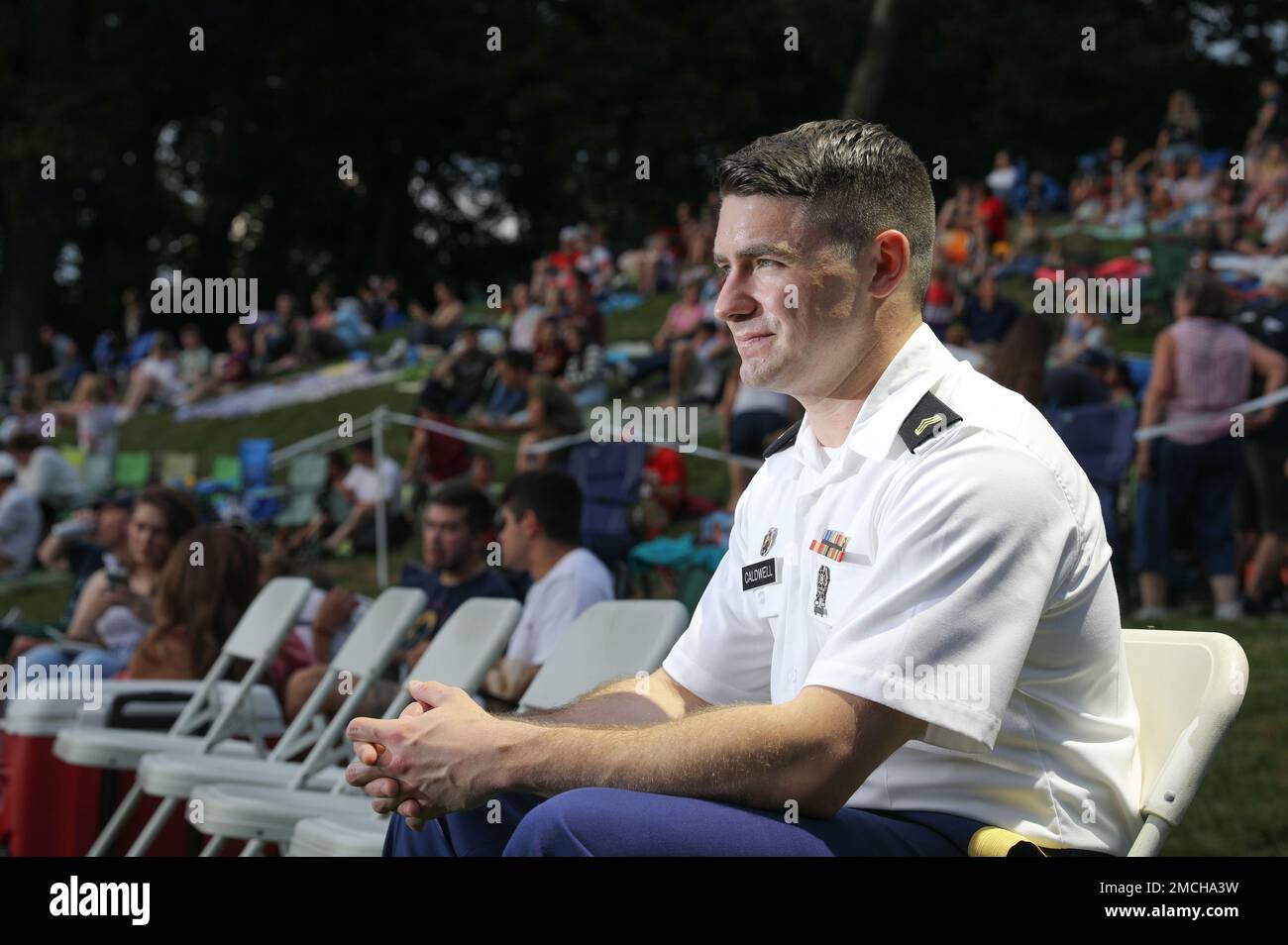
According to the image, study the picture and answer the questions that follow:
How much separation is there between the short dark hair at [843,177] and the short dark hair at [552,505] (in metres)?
3.72

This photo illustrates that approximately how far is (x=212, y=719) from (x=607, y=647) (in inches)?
110

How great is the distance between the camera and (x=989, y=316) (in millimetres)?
11664

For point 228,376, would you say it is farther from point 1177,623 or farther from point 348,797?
point 348,797

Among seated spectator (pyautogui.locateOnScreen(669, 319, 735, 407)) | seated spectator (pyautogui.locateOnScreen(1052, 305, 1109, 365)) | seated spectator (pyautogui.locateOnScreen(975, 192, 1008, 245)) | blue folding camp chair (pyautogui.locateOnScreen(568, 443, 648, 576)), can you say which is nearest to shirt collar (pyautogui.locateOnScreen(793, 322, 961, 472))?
blue folding camp chair (pyautogui.locateOnScreen(568, 443, 648, 576))

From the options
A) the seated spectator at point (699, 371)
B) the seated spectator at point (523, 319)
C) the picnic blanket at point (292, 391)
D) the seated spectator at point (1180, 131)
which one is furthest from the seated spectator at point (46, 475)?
the seated spectator at point (1180, 131)

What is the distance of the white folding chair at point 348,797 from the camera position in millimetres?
4258

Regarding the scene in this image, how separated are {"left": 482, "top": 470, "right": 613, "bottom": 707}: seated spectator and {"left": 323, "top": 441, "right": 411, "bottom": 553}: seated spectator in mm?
6583

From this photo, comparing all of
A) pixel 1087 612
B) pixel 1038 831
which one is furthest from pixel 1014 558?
pixel 1038 831

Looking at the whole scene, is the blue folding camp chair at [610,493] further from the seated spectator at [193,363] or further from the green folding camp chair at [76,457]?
the seated spectator at [193,363]

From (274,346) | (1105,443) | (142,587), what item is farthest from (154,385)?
(1105,443)

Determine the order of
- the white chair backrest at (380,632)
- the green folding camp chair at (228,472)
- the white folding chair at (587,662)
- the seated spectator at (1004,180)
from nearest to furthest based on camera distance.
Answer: the white folding chair at (587,662) → the white chair backrest at (380,632) → the green folding camp chair at (228,472) → the seated spectator at (1004,180)

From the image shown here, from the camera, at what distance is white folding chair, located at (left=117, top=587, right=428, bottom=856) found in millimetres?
4793

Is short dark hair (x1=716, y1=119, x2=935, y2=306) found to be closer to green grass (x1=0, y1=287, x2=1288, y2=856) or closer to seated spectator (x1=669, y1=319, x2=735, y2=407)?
green grass (x1=0, y1=287, x2=1288, y2=856)
